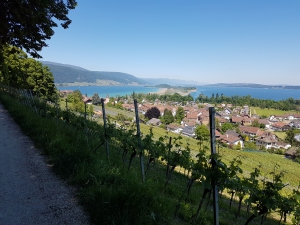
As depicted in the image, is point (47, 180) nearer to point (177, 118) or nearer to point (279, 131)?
point (177, 118)

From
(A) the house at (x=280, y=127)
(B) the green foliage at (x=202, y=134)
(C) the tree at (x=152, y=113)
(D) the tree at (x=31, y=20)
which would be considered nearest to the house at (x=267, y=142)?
(B) the green foliage at (x=202, y=134)

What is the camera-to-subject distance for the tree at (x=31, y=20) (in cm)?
755

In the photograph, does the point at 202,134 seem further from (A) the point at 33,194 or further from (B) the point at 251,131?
(B) the point at 251,131

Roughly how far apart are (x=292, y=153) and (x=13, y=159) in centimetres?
5222

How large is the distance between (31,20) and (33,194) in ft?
24.9

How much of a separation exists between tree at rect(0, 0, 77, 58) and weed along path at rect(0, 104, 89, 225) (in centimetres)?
563

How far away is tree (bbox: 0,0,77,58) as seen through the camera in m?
7.55

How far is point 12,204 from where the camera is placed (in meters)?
3.24

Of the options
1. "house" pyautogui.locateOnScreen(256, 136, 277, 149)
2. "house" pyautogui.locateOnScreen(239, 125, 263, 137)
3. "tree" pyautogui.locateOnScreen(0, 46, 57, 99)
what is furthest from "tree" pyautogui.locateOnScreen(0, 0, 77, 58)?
"house" pyautogui.locateOnScreen(239, 125, 263, 137)

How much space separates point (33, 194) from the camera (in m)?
3.56

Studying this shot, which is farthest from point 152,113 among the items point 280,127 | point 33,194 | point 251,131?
point 33,194

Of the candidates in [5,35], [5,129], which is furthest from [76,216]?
[5,35]

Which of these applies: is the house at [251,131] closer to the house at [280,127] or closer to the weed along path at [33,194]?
the house at [280,127]

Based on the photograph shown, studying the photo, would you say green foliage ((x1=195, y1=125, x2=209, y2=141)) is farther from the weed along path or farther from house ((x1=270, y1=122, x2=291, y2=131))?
house ((x1=270, y1=122, x2=291, y2=131))
